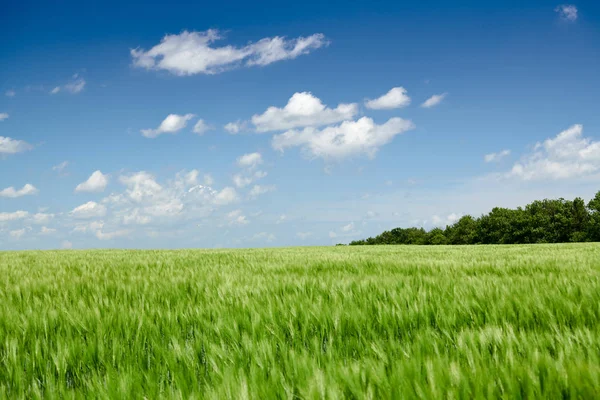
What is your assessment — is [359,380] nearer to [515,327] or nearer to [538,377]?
[538,377]

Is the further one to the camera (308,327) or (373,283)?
(373,283)

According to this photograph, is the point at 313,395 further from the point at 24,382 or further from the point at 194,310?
the point at 194,310

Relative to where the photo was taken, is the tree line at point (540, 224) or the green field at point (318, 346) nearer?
the green field at point (318, 346)

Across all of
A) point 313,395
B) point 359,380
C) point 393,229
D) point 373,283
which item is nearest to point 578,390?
point 359,380

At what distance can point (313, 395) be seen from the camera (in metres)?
1.25

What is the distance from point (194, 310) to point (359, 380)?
1.69m

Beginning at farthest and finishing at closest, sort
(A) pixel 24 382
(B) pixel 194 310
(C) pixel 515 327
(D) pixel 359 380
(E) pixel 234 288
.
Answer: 1. (E) pixel 234 288
2. (B) pixel 194 310
3. (C) pixel 515 327
4. (A) pixel 24 382
5. (D) pixel 359 380

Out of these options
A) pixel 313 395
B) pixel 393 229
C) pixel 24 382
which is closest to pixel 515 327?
pixel 313 395

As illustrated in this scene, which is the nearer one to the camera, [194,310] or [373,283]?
[194,310]

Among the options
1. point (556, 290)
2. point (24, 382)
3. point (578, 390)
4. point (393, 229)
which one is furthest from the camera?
point (393, 229)

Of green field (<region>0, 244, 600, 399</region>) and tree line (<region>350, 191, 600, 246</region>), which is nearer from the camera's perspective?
green field (<region>0, 244, 600, 399</region>)

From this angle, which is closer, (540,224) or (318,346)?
(318,346)

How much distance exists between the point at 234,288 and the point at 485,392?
2.67 metres

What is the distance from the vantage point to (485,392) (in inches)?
50.4
